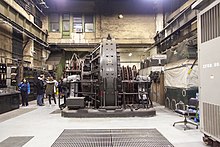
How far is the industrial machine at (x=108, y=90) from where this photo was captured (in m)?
8.34

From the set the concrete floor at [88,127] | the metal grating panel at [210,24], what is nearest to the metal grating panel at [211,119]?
the concrete floor at [88,127]

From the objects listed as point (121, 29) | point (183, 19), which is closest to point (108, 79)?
point (183, 19)

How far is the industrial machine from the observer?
8.34 metres

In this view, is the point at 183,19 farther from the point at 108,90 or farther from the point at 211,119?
the point at 211,119

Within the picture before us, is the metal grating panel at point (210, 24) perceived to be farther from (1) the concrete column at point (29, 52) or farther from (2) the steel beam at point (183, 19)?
(1) the concrete column at point (29, 52)

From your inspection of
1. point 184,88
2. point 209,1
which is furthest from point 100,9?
point 209,1

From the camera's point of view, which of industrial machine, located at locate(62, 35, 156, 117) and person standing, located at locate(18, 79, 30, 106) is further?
person standing, located at locate(18, 79, 30, 106)

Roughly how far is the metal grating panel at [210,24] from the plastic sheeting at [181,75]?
3.20 meters

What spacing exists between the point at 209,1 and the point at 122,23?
673 inches

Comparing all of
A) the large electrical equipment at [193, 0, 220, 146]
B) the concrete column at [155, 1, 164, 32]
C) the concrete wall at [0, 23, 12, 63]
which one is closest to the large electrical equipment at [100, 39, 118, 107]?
the large electrical equipment at [193, 0, 220, 146]

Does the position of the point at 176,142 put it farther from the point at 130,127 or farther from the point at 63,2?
the point at 63,2

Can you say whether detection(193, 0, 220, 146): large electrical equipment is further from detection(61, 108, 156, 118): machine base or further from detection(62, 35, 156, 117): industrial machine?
detection(62, 35, 156, 117): industrial machine

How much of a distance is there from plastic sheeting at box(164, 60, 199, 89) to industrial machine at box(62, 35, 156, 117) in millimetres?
1047

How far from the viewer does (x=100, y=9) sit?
2102cm
